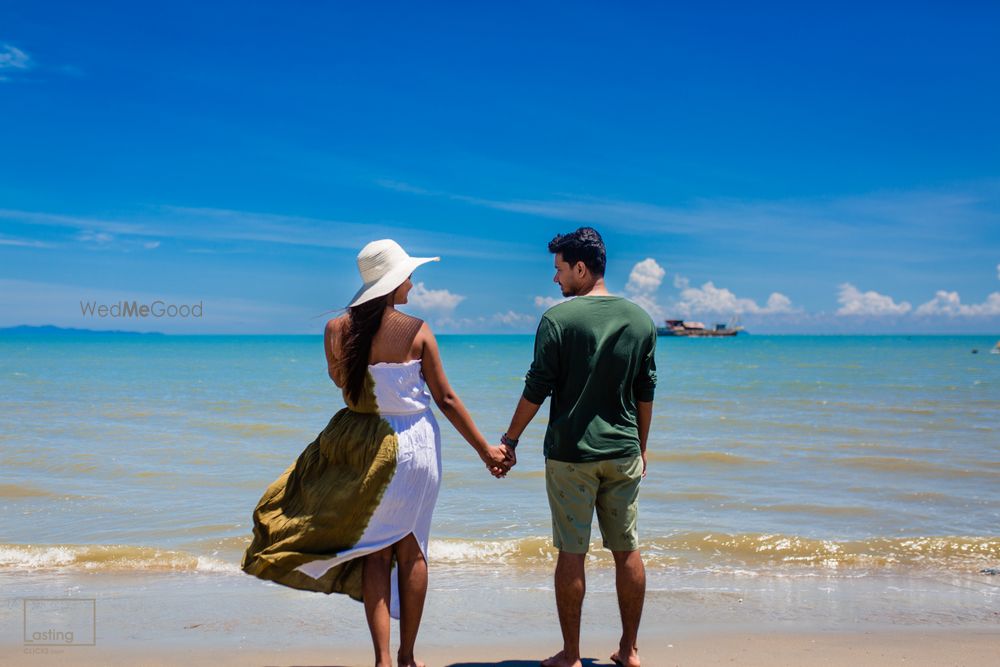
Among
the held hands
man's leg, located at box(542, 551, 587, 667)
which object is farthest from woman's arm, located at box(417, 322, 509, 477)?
man's leg, located at box(542, 551, 587, 667)

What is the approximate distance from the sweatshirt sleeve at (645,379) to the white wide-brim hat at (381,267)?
109cm

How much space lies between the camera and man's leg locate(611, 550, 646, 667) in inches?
141

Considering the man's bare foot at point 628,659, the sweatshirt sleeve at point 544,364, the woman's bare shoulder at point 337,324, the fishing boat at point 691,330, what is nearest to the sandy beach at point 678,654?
the man's bare foot at point 628,659

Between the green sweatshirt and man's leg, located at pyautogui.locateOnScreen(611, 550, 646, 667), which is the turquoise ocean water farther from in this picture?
the green sweatshirt

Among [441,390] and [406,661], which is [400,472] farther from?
[406,661]

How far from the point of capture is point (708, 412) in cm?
1819

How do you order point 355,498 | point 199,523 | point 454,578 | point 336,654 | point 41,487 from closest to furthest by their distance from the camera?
1. point 355,498
2. point 336,654
3. point 454,578
4. point 199,523
5. point 41,487

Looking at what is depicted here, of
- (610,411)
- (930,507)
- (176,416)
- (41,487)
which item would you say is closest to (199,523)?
(41,487)

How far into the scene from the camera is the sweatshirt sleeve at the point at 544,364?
3463 millimetres

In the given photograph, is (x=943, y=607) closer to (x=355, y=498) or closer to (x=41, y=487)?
(x=355, y=498)

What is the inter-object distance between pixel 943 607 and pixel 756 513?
3.05 meters

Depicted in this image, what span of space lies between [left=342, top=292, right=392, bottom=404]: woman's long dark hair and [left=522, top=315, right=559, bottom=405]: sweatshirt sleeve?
0.68 meters

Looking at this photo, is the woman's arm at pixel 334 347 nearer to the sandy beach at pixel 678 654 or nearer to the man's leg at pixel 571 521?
the man's leg at pixel 571 521

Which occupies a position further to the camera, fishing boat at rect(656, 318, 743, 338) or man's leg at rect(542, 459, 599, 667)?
fishing boat at rect(656, 318, 743, 338)
